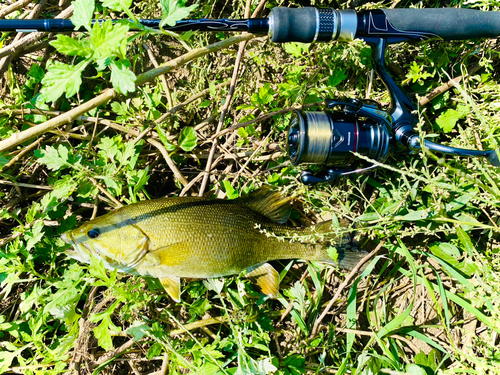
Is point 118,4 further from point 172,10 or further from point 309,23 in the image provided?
point 309,23

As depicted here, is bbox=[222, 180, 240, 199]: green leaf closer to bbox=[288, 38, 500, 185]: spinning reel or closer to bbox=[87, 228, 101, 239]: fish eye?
bbox=[288, 38, 500, 185]: spinning reel

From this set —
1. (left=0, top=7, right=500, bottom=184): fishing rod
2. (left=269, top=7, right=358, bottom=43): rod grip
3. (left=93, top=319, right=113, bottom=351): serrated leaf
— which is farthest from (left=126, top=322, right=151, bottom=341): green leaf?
(left=269, top=7, right=358, bottom=43): rod grip

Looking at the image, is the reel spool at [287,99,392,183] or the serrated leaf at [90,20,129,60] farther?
the reel spool at [287,99,392,183]

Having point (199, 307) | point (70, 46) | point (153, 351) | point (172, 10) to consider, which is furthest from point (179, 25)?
point (153, 351)

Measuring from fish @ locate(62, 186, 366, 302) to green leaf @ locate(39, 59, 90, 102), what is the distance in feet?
2.59

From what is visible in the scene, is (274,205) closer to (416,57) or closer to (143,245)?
(143,245)

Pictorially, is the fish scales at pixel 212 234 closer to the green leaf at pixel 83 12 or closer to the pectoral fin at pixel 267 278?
the pectoral fin at pixel 267 278

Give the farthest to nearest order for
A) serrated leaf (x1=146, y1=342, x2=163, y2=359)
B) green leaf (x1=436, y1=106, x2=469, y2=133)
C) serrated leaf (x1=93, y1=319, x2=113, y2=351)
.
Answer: green leaf (x1=436, y1=106, x2=469, y2=133) < serrated leaf (x1=146, y1=342, x2=163, y2=359) < serrated leaf (x1=93, y1=319, x2=113, y2=351)

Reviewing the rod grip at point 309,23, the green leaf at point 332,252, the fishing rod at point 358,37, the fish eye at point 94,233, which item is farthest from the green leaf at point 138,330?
the rod grip at point 309,23

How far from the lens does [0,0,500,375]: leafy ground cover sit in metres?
2.62

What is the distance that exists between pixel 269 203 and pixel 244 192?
0.80 feet

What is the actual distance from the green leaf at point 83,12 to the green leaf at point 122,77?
0.73ft

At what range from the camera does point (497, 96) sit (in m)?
2.70

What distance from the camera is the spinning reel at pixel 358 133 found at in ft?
7.66
